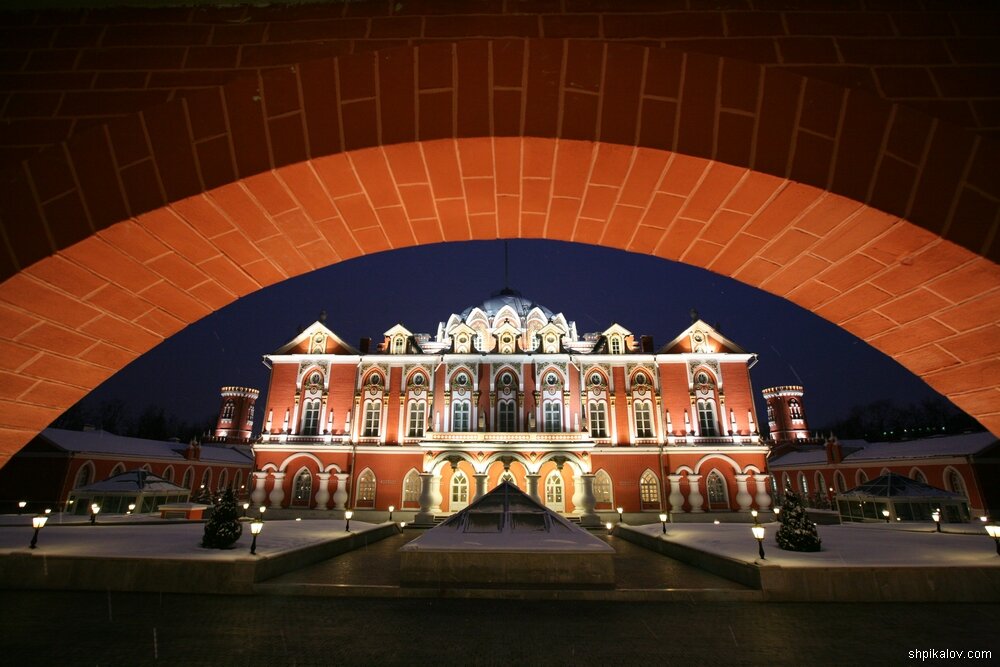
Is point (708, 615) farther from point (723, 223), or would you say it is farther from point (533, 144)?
point (533, 144)

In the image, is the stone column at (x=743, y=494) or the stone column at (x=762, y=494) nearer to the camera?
the stone column at (x=762, y=494)

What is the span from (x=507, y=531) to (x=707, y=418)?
20.8 m

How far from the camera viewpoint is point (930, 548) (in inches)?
461

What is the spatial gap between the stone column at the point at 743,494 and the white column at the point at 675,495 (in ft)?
10.3

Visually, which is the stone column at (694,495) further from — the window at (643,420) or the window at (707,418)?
the window at (643,420)

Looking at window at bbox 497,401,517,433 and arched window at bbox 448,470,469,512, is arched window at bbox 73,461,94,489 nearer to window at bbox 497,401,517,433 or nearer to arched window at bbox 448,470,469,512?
arched window at bbox 448,470,469,512

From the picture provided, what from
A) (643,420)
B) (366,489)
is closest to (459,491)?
(366,489)

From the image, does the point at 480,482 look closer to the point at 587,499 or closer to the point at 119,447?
the point at 587,499

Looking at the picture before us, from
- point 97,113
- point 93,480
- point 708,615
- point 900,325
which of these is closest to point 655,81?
point 900,325

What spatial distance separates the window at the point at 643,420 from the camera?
27.5 m

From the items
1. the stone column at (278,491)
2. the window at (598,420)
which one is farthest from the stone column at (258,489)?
the window at (598,420)

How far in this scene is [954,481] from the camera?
25578mm

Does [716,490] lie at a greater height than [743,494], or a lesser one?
greater

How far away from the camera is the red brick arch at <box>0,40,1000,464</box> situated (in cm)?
156
